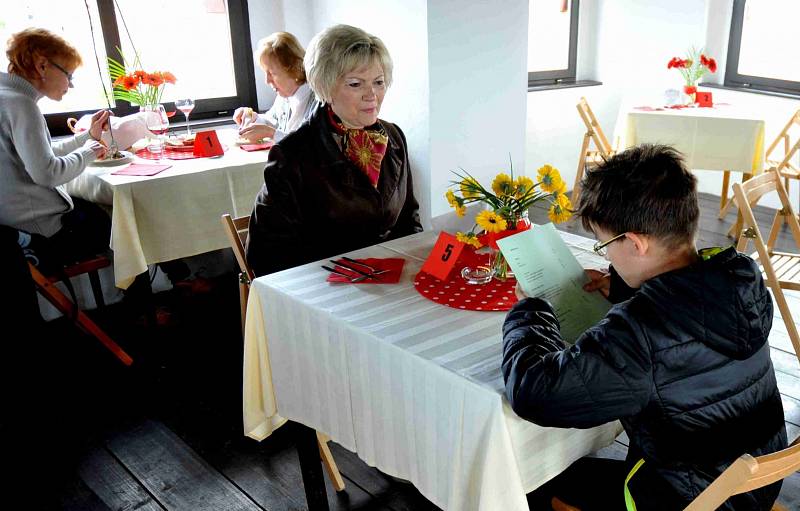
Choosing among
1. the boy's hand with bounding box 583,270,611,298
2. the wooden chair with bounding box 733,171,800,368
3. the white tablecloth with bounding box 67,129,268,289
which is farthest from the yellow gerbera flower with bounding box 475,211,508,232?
the white tablecloth with bounding box 67,129,268,289

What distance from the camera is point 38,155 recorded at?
2609 millimetres

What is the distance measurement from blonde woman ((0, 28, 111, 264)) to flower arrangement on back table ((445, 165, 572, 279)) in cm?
171

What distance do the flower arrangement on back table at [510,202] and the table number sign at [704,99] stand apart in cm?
345

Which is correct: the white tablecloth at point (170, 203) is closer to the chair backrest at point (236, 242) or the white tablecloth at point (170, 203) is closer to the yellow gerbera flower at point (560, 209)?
the chair backrest at point (236, 242)

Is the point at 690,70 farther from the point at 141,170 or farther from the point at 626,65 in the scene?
the point at 141,170

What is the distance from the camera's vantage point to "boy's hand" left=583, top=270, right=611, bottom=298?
61.0 inches

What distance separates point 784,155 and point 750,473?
13.6ft

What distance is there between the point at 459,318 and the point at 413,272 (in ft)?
0.96

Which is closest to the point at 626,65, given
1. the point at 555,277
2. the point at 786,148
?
the point at 786,148

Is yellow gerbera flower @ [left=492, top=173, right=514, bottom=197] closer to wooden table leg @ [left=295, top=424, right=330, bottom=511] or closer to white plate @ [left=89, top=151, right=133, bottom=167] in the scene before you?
wooden table leg @ [left=295, top=424, right=330, bottom=511]

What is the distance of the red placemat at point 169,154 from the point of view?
10.2 feet

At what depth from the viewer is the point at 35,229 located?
274cm

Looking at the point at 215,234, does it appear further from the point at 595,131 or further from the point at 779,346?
the point at 595,131

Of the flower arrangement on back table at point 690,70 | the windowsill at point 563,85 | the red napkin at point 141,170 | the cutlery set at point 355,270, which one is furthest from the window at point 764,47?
the cutlery set at point 355,270
